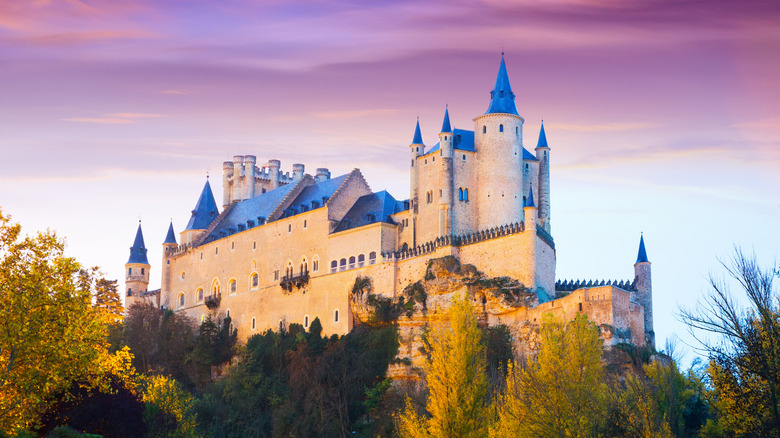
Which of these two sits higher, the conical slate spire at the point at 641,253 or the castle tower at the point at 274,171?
the castle tower at the point at 274,171

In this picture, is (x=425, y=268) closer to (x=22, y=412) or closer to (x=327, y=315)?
(x=327, y=315)

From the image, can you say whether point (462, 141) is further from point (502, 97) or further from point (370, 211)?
point (370, 211)

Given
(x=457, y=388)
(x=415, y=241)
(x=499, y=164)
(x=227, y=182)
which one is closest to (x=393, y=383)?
(x=415, y=241)

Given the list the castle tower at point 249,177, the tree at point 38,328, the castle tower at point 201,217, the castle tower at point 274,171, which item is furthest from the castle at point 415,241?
the tree at point 38,328

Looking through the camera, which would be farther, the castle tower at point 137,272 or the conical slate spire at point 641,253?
the castle tower at point 137,272

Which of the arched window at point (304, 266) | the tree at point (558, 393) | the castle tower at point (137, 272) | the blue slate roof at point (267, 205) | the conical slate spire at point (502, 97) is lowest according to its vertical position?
the tree at point (558, 393)

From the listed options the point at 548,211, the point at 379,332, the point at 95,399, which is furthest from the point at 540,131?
the point at 95,399

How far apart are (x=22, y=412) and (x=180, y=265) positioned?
6020 centimetres

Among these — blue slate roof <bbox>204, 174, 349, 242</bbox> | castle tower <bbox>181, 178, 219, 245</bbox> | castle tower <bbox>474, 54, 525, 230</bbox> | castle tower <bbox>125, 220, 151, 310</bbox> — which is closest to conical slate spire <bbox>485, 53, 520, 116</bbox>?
castle tower <bbox>474, 54, 525, 230</bbox>

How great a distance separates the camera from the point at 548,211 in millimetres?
77500

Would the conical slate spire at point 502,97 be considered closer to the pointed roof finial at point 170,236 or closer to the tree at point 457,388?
the tree at point 457,388

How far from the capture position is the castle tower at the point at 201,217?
100m

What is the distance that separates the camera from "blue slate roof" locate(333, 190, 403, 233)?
267ft

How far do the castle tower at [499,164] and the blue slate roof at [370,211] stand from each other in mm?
8651
